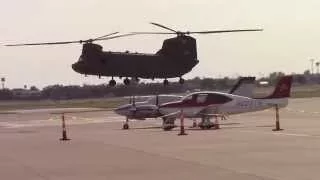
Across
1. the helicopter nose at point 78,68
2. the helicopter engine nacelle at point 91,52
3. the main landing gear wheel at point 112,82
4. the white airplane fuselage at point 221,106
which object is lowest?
the white airplane fuselage at point 221,106

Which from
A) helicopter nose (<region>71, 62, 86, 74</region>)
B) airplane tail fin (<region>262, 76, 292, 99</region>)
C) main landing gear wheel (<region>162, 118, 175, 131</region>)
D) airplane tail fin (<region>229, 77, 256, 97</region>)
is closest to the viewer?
main landing gear wheel (<region>162, 118, 175, 131</region>)

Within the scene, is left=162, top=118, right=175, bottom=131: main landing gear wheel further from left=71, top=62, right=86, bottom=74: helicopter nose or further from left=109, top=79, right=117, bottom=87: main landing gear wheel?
left=71, top=62, right=86, bottom=74: helicopter nose

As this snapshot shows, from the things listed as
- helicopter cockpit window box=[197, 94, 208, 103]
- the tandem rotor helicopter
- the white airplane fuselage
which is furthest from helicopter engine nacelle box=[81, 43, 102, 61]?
helicopter cockpit window box=[197, 94, 208, 103]

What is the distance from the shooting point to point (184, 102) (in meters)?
40.0

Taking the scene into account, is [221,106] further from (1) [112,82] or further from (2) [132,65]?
(1) [112,82]

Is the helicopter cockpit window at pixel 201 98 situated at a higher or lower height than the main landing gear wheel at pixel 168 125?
higher

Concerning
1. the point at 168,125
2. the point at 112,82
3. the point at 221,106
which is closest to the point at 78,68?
the point at 112,82

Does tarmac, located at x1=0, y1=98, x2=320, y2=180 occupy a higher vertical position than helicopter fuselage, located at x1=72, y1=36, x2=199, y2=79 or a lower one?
lower

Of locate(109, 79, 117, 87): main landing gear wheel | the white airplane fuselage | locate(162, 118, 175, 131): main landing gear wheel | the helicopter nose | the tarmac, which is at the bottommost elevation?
locate(162, 118, 175, 131): main landing gear wheel

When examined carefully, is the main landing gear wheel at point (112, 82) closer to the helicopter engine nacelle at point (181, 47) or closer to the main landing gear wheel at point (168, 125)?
the helicopter engine nacelle at point (181, 47)

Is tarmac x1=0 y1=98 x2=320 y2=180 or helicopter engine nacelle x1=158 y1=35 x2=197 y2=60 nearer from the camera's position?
tarmac x1=0 y1=98 x2=320 y2=180

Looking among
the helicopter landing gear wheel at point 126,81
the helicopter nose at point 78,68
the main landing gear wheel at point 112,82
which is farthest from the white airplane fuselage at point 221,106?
the helicopter nose at point 78,68

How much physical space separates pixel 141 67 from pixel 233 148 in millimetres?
22302

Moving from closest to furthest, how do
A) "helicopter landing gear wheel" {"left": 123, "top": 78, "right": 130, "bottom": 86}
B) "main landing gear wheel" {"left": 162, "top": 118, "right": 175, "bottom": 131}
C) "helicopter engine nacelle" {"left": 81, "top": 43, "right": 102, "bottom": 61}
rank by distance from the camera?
"main landing gear wheel" {"left": 162, "top": 118, "right": 175, "bottom": 131} → "helicopter engine nacelle" {"left": 81, "top": 43, "right": 102, "bottom": 61} → "helicopter landing gear wheel" {"left": 123, "top": 78, "right": 130, "bottom": 86}
